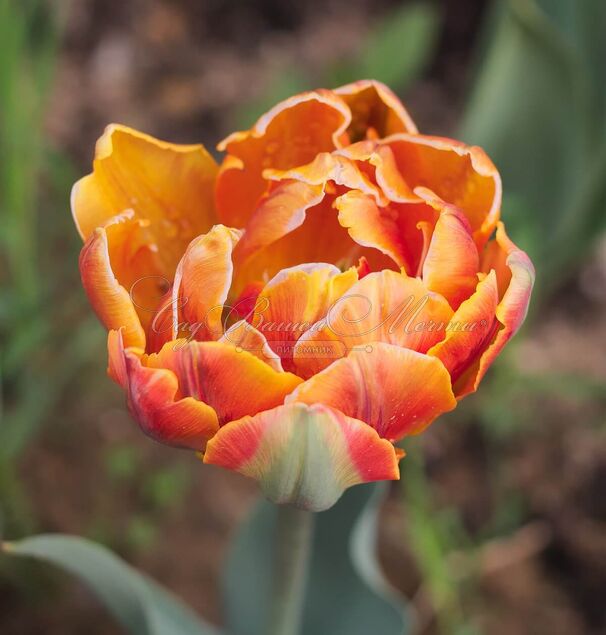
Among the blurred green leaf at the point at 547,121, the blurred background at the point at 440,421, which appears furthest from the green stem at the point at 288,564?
the blurred green leaf at the point at 547,121

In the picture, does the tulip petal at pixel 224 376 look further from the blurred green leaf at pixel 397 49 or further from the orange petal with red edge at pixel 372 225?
the blurred green leaf at pixel 397 49

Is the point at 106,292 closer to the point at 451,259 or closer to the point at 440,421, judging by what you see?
the point at 451,259

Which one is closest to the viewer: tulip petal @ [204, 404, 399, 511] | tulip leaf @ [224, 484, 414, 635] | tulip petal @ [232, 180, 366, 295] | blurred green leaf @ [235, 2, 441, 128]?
tulip petal @ [204, 404, 399, 511]

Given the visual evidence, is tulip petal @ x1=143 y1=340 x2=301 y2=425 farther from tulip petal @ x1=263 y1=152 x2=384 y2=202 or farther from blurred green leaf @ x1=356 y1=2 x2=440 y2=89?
blurred green leaf @ x1=356 y1=2 x2=440 y2=89

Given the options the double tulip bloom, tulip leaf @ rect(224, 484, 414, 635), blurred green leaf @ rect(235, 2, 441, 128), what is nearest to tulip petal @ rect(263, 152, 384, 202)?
the double tulip bloom

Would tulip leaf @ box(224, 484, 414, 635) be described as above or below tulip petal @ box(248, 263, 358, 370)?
below

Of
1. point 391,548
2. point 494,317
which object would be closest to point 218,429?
point 494,317
